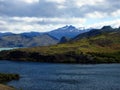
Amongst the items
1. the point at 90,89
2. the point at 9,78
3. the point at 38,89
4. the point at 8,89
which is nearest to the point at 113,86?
the point at 90,89

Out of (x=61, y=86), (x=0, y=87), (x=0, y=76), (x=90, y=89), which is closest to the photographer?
(x=0, y=87)

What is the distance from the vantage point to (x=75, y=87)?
481 ft

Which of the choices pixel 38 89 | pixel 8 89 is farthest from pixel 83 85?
pixel 8 89

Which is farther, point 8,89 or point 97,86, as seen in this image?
point 97,86

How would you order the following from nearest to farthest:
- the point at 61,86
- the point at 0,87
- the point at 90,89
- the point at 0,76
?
the point at 0,87 < the point at 90,89 < the point at 61,86 < the point at 0,76

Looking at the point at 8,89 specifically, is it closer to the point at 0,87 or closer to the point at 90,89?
the point at 0,87

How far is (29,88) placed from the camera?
5625 inches

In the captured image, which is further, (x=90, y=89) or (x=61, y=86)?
(x=61, y=86)

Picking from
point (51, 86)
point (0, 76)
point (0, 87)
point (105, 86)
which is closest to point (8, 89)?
point (0, 87)

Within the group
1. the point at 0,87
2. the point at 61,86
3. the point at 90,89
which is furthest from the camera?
the point at 61,86

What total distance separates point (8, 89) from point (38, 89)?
22381 millimetres

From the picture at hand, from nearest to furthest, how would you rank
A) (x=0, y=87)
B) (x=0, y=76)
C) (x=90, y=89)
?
(x=0, y=87) < (x=90, y=89) < (x=0, y=76)

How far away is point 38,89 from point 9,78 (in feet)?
138

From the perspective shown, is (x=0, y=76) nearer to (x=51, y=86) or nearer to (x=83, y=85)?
(x=51, y=86)
